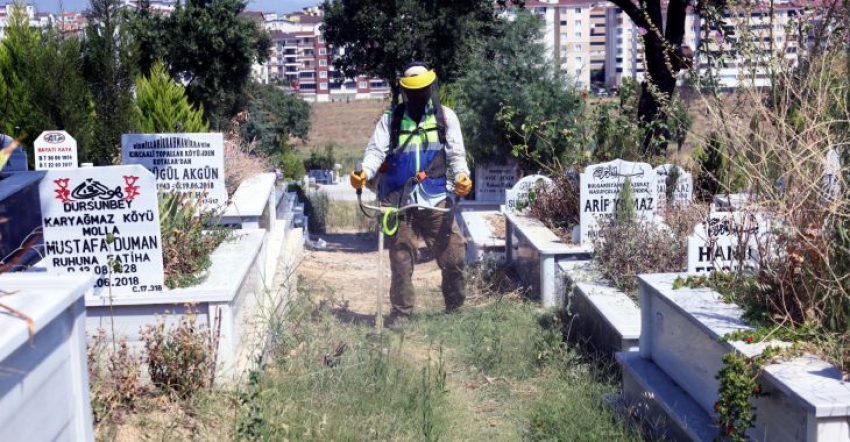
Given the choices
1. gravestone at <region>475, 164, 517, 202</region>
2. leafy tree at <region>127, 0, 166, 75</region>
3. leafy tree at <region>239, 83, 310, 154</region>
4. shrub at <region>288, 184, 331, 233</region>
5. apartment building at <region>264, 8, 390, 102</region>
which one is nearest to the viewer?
gravestone at <region>475, 164, 517, 202</region>

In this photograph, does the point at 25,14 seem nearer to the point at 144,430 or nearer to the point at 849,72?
the point at 144,430

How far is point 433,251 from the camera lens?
8.64 meters

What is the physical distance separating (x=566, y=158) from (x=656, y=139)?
4.16 ft

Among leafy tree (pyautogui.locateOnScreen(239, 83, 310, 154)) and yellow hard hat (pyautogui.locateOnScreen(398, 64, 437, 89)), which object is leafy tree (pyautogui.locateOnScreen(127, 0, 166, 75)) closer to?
leafy tree (pyautogui.locateOnScreen(239, 83, 310, 154))

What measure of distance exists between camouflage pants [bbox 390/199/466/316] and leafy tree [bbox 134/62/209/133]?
5.80 meters

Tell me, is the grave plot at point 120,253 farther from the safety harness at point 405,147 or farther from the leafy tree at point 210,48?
the leafy tree at point 210,48

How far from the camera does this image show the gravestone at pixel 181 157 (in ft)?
29.7

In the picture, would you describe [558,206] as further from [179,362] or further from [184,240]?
[179,362]

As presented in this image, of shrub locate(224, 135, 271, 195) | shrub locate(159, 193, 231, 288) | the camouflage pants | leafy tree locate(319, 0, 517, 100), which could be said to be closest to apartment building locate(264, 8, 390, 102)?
leafy tree locate(319, 0, 517, 100)

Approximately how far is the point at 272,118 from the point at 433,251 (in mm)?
30139

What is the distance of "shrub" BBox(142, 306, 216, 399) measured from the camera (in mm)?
5188

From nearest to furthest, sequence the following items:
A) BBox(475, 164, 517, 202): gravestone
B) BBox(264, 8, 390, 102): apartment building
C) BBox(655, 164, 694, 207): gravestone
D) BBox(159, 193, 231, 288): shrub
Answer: BBox(159, 193, 231, 288): shrub, BBox(655, 164, 694, 207): gravestone, BBox(475, 164, 517, 202): gravestone, BBox(264, 8, 390, 102): apartment building

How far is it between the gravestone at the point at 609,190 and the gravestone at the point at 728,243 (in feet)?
5.35

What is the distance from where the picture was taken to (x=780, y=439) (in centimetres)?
396
